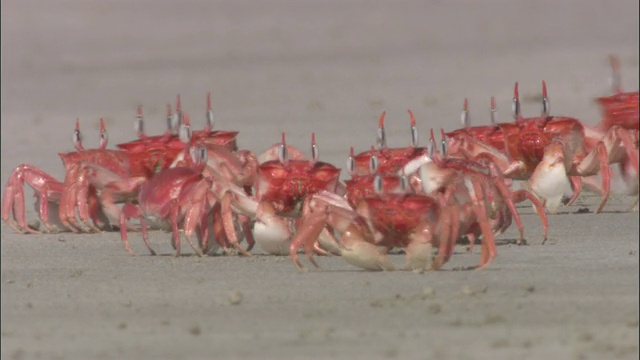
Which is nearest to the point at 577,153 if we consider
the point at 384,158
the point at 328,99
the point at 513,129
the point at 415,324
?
the point at 513,129

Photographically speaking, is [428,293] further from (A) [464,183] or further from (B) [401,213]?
(A) [464,183]

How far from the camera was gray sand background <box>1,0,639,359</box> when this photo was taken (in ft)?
29.5

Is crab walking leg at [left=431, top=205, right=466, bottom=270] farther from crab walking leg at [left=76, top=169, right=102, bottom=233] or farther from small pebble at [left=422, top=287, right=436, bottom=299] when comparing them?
crab walking leg at [left=76, top=169, right=102, bottom=233]

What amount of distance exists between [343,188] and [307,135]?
8.15 m

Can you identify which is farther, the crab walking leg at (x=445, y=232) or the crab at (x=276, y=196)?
the crab at (x=276, y=196)

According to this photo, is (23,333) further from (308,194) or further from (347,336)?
(308,194)

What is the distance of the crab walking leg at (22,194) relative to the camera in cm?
1488

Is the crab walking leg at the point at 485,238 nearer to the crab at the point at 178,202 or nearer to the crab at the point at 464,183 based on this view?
the crab at the point at 464,183

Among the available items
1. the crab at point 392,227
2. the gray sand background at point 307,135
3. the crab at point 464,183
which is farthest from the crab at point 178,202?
the crab at point 464,183

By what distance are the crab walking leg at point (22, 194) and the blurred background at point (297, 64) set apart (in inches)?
136

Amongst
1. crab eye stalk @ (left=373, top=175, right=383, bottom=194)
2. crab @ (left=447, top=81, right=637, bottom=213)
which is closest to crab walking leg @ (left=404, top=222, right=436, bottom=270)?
crab eye stalk @ (left=373, top=175, right=383, bottom=194)

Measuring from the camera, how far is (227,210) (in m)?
12.2

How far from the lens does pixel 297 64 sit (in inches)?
1105

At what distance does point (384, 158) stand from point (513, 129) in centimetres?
192
